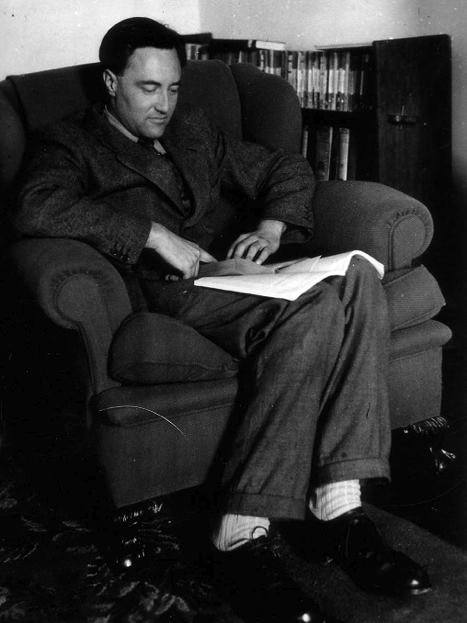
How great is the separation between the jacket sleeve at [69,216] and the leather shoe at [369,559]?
69cm

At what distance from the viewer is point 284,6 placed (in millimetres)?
2992

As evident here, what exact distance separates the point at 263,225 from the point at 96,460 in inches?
27.8

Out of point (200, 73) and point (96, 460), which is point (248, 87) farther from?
point (96, 460)

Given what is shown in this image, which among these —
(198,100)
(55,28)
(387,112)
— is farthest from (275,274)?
(55,28)

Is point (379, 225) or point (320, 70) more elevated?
point (320, 70)

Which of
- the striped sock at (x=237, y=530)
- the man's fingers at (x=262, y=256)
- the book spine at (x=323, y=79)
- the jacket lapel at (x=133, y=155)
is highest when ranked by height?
the book spine at (x=323, y=79)

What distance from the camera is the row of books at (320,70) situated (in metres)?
2.45

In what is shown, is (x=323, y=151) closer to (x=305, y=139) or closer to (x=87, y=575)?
(x=305, y=139)

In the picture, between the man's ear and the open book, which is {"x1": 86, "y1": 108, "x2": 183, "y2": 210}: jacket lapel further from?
the open book

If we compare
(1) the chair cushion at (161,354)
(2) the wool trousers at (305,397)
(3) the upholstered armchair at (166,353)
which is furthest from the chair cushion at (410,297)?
(1) the chair cushion at (161,354)

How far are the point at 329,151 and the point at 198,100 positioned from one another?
0.72 metres

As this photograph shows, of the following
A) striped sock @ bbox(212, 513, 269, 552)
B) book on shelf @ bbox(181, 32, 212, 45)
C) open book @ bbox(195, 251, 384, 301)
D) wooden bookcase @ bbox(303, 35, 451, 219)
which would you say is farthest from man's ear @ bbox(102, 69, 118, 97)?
book on shelf @ bbox(181, 32, 212, 45)

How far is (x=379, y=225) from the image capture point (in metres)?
1.60

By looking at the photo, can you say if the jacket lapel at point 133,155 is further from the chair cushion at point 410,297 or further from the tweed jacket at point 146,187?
the chair cushion at point 410,297
